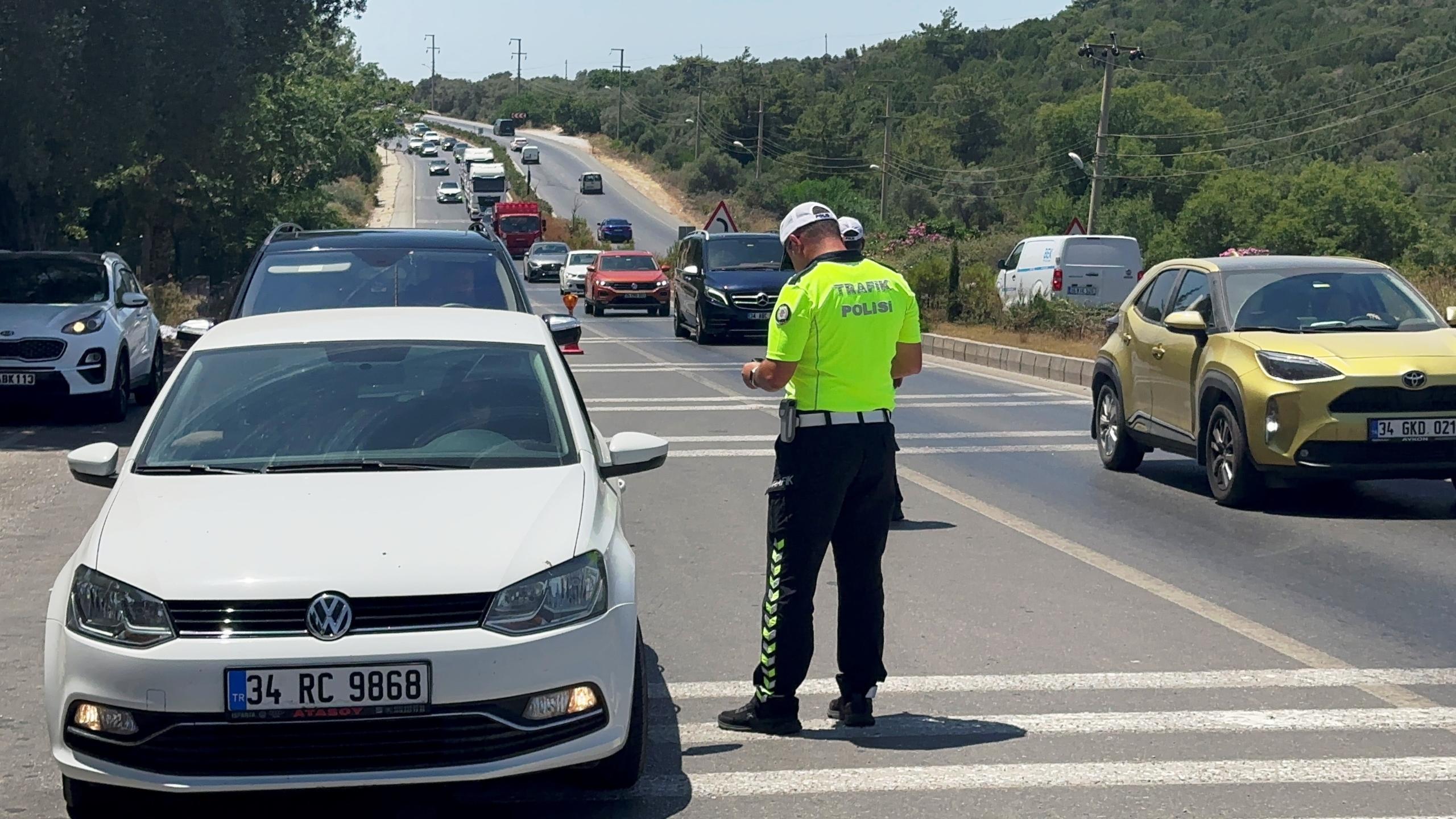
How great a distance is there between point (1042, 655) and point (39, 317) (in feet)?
38.8

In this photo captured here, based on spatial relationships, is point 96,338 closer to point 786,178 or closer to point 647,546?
point 647,546

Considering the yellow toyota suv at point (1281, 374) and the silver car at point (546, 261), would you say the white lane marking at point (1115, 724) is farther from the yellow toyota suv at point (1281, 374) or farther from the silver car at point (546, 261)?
the silver car at point (546, 261)

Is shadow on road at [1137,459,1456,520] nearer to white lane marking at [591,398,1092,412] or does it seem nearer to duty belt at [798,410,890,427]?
white lane marking at [591,398,1092,412]

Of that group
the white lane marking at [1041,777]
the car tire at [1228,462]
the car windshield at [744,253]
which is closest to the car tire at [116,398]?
the car tire at [1228,462]

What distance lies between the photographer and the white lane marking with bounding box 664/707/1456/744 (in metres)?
5.59

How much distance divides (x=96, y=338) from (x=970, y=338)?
14782 millimetres

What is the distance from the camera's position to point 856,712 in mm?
5637

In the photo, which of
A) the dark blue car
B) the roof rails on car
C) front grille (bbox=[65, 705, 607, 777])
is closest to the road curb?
the roof rails on car

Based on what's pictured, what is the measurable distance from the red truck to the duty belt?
65935 millimetres

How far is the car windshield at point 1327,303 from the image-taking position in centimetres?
1075

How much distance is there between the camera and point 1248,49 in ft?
389

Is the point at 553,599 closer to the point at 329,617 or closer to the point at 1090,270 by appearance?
the point at 329,617

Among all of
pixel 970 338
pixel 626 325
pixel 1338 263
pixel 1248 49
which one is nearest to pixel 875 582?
pixel 1338 263

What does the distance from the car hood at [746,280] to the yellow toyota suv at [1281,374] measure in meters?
14.9
